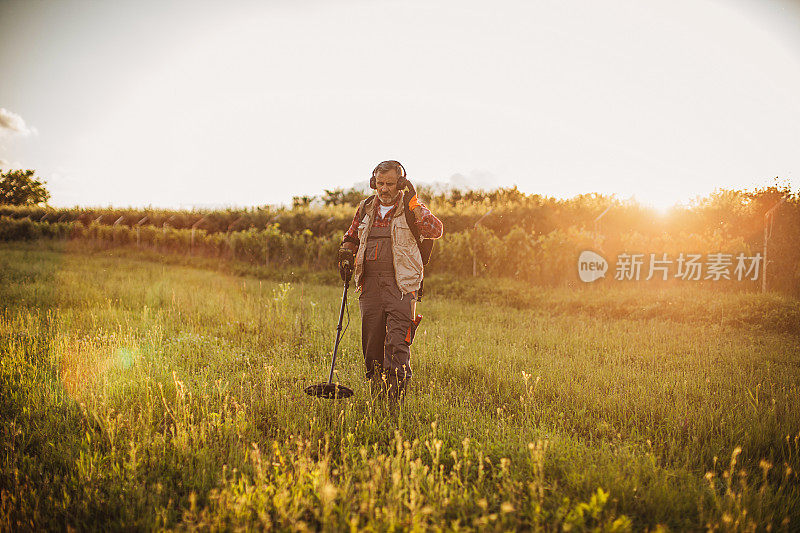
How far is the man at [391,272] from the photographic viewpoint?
465 centimetres

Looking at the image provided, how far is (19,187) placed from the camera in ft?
166

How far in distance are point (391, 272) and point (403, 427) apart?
1.61 m

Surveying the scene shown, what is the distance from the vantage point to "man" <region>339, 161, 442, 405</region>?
15.3ft

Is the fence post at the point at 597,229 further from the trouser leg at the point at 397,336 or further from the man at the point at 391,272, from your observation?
the trouser leg at the point at 397,336

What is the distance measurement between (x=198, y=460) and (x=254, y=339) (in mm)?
3844

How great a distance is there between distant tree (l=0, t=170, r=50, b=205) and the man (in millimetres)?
57578

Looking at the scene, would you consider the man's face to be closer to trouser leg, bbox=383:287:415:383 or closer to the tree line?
trouser leg, bbox=383:287:415:383

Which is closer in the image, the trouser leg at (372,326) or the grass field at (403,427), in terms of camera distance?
the grass field at (403,427)

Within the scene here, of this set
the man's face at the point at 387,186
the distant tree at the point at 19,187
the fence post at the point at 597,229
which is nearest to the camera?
the man's face at the point at 387,186

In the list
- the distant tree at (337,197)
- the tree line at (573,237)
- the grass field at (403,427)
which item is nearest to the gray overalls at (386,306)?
the grass field at (403,427)

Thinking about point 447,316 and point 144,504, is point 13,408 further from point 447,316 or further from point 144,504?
point 447,316

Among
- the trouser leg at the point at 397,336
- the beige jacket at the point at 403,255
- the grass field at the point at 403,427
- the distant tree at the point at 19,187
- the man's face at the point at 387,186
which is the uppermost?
the distant tree at the point at 19,187

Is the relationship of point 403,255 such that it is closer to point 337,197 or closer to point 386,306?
point 386,306

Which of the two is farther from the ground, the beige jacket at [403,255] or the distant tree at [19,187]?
the distant tree at [19,187]
